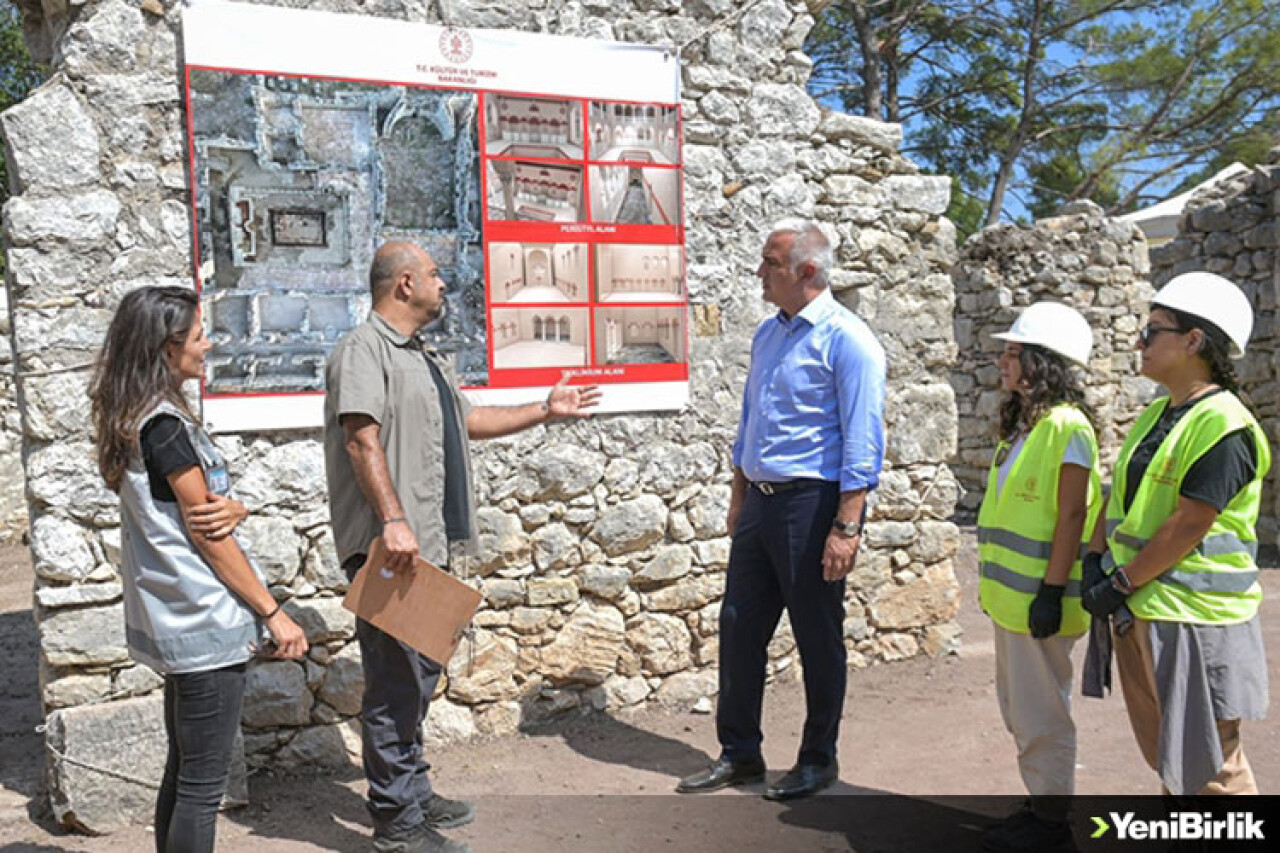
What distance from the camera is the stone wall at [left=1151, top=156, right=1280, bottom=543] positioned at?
8.02 metres

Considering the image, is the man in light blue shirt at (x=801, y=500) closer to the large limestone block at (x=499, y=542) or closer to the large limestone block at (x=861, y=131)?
the large limestone block at (x=499, y=542)

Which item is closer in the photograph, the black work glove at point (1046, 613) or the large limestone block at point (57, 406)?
the black work glove at point (1046, 613)

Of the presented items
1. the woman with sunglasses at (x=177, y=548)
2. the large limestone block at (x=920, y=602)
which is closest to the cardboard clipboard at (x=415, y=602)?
the woman with sunglasses at (x=177, y=548)

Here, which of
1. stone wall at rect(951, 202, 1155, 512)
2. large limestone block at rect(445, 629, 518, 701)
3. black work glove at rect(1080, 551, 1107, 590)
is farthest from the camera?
stone wall at rect(951, 202, 1155, 512)

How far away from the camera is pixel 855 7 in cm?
1479

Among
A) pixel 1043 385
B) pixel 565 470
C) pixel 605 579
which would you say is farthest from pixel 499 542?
pixel 1043 385

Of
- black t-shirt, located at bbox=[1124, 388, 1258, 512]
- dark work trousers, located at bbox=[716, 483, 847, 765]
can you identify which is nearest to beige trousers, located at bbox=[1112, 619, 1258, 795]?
black t-shirt, located at bbox=[1124, 388, 1258, 512]

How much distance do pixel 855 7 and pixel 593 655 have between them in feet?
41.3

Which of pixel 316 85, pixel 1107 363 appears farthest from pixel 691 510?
pixel 1107 363

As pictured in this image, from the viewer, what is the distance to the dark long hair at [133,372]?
8.49 feet

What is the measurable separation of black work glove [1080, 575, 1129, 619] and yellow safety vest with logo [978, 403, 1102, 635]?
0.15 meters

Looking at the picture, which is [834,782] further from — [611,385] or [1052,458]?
[611,385]

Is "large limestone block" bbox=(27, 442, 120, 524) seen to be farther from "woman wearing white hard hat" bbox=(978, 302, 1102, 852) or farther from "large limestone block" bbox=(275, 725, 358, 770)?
"woman wearing white hard hat" bbox=(978, 302, 1102, 852)

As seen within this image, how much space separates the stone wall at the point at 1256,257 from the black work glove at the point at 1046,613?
6.07 m
